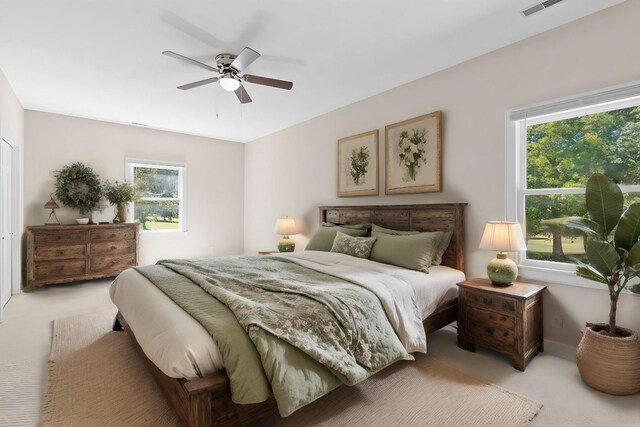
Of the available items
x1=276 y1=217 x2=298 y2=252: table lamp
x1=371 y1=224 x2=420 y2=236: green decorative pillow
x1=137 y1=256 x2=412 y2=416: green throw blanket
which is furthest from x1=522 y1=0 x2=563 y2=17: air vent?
x1=276 y1=217 x2=298 y2=252: table lamp

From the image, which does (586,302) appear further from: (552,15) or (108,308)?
(108,308)

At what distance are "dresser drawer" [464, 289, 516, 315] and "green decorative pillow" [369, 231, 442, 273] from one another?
41 cm

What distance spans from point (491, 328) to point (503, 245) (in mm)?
660

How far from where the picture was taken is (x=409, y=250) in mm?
2916

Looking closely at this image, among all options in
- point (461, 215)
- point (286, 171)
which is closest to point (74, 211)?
point (286, 171)

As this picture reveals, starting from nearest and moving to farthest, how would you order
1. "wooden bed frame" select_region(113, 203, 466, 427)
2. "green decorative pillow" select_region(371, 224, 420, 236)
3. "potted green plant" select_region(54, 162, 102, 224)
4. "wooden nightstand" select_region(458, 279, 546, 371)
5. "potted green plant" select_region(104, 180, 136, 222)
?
1. "wooden bed frame" select_region(113, 203, 466, 427)
2. "wooden nightstand" select_region(458, 279, 546, 371)
3. "green decorative pillow" select_region(371, 224, 420, 236)
4. "potted green plant" select_region(54, 162, 102, 224)
5. "potted green plant" select_region(104, 180, 136, 222)

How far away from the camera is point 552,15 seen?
234 cm

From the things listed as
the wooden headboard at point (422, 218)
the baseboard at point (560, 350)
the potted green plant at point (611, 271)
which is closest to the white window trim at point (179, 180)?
the wooden headboard at point (422, 218)

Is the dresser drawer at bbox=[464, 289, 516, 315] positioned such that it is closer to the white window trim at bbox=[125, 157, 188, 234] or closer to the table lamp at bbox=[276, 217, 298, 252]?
the table lamp at bbox=[276, 217, 298, 252]

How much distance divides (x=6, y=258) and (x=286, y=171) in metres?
3.93

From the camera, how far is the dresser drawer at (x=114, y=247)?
185 inches

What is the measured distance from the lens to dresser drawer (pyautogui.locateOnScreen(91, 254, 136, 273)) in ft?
15.4

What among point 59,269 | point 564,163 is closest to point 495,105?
point 564,163

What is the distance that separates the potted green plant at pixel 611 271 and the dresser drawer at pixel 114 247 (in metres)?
5.59
